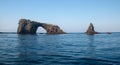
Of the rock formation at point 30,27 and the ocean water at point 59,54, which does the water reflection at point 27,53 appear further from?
the rock formation at point 30,27

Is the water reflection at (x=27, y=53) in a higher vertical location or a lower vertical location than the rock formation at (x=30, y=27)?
lower

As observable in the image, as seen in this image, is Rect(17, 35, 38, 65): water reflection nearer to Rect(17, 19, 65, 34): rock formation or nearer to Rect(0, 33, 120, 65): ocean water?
Rect(0, 33, 120, 65): ocean water

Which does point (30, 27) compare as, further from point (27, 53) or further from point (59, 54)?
point (59, 54)

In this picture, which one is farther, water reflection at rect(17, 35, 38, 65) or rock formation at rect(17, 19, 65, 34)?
rock formation at rect(17, 19, 65, 34)

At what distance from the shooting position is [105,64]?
1888 cm

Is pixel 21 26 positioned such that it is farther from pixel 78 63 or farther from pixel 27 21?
pixel 78 63

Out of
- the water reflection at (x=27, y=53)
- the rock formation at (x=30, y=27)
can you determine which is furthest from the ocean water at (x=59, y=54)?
the rock formation at (x=30, y=27)

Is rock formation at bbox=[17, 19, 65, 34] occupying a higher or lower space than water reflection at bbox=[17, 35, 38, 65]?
higher

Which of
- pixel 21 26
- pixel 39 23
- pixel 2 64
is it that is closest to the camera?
pixel 2 64

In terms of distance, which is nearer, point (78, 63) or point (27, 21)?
point (78, 63)

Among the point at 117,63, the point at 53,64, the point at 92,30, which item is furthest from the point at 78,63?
the point at 92,30

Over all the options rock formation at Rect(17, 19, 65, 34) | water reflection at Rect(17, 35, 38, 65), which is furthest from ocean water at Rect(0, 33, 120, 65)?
rock formation at Rect(17, 19, 65, 34)

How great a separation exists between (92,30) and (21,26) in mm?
59815

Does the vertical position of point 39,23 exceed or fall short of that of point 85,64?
it exceeds it
